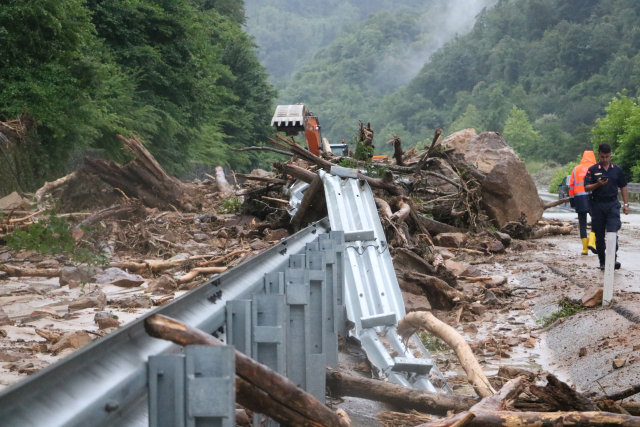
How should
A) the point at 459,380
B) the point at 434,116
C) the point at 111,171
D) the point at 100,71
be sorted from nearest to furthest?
the point at 459,380 → the point at 111,171 → the point at 100,71 → the point at 434,116

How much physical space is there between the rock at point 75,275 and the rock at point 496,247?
795cm

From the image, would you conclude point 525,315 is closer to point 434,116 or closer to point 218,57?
point 218,57

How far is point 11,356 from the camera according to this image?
4.87m

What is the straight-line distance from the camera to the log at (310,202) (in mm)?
10289

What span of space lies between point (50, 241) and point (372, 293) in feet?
15.1

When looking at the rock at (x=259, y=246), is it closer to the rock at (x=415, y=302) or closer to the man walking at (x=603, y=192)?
the rock at (x=415, y=302)

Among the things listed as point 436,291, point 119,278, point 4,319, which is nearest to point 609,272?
point 436,291

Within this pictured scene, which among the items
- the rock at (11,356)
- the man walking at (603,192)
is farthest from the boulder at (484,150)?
the rock at (11,356)

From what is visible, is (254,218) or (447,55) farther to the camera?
(447,55)

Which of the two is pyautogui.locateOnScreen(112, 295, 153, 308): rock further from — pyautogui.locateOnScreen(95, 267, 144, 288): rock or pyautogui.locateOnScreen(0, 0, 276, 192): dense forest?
pyautogui.locateOnScreen(0, 0, 276, 192): dense forest

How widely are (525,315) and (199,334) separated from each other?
23.0ft

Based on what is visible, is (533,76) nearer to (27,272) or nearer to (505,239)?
(505,239)

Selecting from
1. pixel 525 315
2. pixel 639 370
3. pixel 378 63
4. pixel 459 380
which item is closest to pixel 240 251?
pixel 525 315

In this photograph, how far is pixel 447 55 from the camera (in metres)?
144
